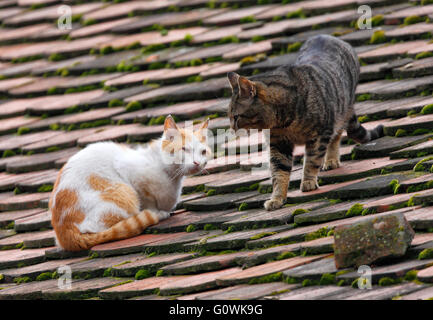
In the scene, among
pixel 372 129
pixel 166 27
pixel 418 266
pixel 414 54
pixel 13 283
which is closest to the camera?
pixel 418 266

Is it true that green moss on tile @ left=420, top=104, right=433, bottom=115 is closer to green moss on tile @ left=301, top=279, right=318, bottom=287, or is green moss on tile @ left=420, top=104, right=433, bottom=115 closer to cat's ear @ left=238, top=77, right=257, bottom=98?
cat's ear @ left=238, top=77, right=257, bottom=98

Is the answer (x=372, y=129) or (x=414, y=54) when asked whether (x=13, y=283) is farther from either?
(x=414, y=54)

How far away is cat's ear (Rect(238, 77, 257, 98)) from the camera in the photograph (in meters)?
4.91

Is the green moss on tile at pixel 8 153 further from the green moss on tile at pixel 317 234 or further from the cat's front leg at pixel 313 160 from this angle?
the green moss on tile at pixel 317 234

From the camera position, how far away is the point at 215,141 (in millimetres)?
5582

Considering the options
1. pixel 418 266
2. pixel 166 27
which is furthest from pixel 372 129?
pixel 166 27

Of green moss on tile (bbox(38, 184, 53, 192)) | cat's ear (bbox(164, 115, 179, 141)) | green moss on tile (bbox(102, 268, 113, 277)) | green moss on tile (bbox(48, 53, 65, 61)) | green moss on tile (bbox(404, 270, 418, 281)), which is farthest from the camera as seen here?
green moss on tile (bbox(48, 53, 65, 61))

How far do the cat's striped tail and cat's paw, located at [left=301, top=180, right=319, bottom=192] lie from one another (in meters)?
0.95

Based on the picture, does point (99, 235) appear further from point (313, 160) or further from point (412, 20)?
point (412, 20)

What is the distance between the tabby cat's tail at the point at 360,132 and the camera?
4.98 m

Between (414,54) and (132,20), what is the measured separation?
9.69 ft

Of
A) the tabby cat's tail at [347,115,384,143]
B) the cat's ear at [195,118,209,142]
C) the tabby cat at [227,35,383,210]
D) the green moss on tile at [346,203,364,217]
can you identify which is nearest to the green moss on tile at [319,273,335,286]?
the green moss on tile at [346,203,364,217]

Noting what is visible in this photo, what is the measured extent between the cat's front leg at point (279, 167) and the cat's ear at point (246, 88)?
0.31 m

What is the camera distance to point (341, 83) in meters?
5.21
